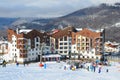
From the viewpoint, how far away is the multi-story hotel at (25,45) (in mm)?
88625

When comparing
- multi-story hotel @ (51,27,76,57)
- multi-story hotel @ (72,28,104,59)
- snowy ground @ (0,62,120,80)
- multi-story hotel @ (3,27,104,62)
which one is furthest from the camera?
multi-story hotel @ (51,27,76,57)

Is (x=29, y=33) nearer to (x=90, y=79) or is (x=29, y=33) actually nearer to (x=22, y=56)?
(x=22, y=56)

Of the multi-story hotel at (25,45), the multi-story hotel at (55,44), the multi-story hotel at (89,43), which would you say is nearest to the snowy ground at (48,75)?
the multi-story hotel at (25,45)

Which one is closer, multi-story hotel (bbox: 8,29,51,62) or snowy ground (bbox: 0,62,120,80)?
snowy ground (bbox: 0,62,120,80)

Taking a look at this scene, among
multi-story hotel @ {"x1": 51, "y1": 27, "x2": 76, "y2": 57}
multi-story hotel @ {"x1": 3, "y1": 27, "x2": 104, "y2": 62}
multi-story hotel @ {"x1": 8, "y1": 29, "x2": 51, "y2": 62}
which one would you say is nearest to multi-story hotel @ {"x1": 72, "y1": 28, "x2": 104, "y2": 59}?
multi-story hotel @ {"x1": 3, "y1": 27, "x2": 104, "y2": 62}

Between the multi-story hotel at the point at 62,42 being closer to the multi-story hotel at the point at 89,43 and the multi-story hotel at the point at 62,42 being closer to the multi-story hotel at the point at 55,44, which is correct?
the multi-story hotel at the point at 55,44

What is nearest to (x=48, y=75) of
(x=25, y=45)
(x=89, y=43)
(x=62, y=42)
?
(x=25, y=45)

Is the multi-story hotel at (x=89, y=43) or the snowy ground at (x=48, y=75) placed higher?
the multi-story hotel at (x=89, y=43)

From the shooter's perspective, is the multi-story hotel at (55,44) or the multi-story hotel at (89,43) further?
the multi-story hotel at (89,43)

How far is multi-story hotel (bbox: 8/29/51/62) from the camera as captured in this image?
88.6 meters

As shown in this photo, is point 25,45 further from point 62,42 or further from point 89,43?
point 89,43

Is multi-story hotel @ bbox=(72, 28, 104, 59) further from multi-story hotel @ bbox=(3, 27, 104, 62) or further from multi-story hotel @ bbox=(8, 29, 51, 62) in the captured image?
multi-story hotel @ bbox=(8, 29, 51, 62)

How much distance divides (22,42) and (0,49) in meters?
15.4

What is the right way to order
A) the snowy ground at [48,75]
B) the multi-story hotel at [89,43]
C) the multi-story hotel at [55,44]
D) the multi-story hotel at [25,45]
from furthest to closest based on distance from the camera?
1. the multi-story hotel at [89,43]
2. the multi-story hotel at [55,44]
3. the multi-story hotel at [25,45]
4. the snowy ground at [48,75]
